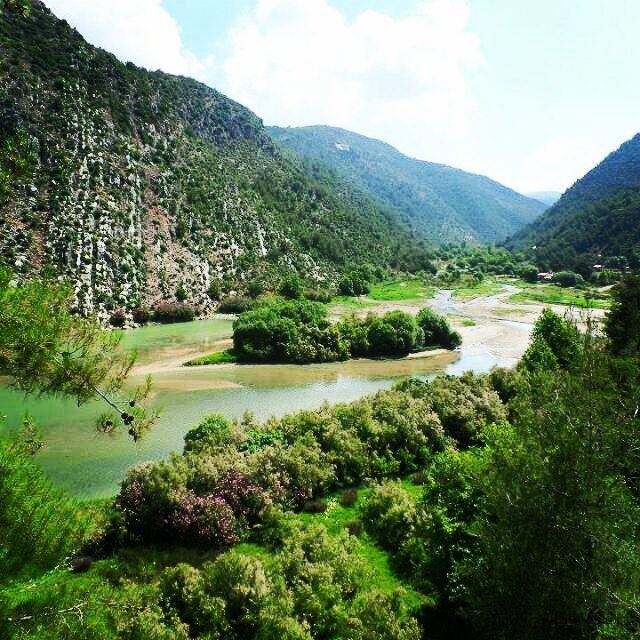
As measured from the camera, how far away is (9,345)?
28.6 ft

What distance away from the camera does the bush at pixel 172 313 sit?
7688 centimetres

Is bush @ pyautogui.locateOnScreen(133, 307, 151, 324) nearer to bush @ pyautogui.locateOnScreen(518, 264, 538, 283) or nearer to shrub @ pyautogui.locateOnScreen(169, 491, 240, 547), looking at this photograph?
shrub @ pyautogui.locateOnScreen(169, 491, 240, 547)

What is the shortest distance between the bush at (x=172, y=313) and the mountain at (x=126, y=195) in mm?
2333

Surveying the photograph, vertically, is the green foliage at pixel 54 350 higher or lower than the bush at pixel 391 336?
higher

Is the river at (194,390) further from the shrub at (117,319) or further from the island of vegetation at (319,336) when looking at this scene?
the shrub at (117,319)

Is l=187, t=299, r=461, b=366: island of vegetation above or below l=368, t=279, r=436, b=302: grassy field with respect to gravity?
below

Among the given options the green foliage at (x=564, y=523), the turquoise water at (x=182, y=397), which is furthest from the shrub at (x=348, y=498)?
the green foliage at (x=564, y=523)

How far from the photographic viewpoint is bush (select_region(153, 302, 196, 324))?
76875 millimetres

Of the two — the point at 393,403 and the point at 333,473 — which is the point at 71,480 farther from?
the point at 393,403

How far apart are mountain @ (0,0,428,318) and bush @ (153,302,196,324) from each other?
91.8 inches

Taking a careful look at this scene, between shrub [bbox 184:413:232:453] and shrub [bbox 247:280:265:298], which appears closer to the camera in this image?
shrub [bbox 184:413:232:453]

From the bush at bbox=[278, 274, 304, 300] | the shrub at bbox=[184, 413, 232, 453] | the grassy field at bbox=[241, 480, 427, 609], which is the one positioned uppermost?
the bush at bbox=[278, 274, 304, 300]

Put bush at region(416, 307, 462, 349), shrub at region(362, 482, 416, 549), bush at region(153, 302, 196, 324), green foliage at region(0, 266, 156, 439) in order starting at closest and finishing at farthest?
green foliage at region(0, 266, 156, 439) < shrub at region(362, 482, 416, 549) < bush at region(416, 307, 462, 349) < bush at region(153, 302, 196, 324)

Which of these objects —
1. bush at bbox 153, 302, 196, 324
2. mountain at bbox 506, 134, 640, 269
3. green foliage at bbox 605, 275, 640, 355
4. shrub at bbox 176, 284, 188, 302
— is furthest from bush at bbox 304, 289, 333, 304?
mountain at bbox 506, 134, 640, 269
